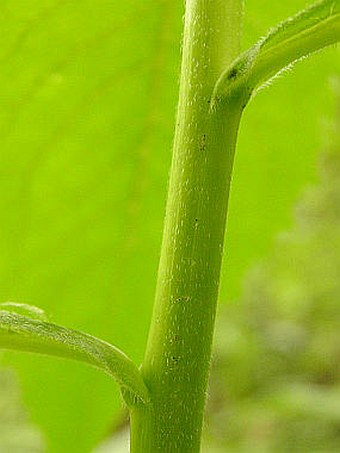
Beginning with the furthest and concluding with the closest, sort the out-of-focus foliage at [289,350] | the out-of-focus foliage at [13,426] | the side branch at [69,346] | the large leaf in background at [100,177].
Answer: the out-of-focus foliage at [289,350], the out-of-focus foliage at [13,426], the large leaf in background at [100,177], the side branch at [69,346]

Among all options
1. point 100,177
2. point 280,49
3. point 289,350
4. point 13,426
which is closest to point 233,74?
point 280,49

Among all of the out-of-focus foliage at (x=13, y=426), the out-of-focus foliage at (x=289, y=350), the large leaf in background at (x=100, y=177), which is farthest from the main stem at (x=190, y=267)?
the out-of-focus foliage at (x=289, y=350)

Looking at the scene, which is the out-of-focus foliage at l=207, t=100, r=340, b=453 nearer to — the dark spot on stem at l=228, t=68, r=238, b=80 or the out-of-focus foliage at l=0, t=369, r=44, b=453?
the out-of-focus foliage at l=0, t=369, r=44, b=453

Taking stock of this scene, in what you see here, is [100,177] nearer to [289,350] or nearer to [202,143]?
[202,143]

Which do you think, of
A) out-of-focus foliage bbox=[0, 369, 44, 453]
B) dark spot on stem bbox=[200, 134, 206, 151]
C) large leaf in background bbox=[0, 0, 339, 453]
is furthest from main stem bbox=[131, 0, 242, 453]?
out-of-focus foliage bbox=[0, 369, 44, 453]

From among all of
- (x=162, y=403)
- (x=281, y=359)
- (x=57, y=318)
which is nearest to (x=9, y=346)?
(x=162, y=403)

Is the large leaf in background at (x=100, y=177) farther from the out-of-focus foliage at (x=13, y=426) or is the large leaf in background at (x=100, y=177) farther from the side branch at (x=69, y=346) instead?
the out-of-focus foliage at (x=13, y=426)
